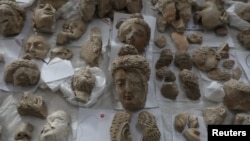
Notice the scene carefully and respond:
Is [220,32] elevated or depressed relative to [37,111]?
elevated

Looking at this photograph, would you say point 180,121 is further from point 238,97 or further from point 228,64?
point 228,64

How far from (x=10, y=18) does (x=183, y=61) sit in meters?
1.11

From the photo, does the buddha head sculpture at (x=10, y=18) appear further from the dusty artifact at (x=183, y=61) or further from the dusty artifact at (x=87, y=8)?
the dusty artifact at (x=183, y=61)

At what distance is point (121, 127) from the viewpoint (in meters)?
1.67

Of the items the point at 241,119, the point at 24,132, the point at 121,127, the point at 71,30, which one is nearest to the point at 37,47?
the point at 71,30

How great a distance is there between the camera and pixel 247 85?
1896mm

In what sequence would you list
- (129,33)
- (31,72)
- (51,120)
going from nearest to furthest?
(51,120) < (31,72) < (129,33)

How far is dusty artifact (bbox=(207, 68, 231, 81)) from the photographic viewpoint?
199 centimetres

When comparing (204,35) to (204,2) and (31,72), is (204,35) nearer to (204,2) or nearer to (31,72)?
(204,2)

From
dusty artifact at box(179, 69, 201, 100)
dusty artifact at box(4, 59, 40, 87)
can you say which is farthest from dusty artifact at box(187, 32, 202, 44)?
dusty artifact at box(4, 59, 40, 87)

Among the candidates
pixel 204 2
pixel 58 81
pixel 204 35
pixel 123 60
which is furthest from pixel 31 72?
pixel 204 2

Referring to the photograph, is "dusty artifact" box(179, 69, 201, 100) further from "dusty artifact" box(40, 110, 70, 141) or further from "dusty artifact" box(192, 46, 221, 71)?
"dusty artifact" box(40, 110, 70, 141)

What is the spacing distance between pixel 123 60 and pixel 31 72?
0.52 metres

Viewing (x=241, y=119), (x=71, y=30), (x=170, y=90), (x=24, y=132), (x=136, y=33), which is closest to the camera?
(x=24, y=132)
